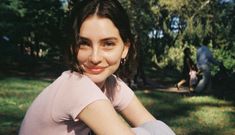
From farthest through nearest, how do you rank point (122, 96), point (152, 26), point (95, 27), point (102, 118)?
point (152, 26) < point (122, 96) < point (95, 27) < point (102, 118)

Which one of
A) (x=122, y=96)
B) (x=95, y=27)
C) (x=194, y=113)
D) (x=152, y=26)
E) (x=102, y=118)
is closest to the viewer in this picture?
(x=102, y=118)

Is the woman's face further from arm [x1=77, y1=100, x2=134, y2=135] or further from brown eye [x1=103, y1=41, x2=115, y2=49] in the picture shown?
arm [x1=77, y1=100, x2=134, y2=135]

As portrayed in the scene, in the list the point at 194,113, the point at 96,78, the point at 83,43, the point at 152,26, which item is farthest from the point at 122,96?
the point at 152,26

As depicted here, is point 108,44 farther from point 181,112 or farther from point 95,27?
point 181,112

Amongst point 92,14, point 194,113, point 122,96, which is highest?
point 92,14

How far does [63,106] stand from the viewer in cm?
187

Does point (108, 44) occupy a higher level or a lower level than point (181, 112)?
higher

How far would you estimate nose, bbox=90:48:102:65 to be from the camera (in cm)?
203

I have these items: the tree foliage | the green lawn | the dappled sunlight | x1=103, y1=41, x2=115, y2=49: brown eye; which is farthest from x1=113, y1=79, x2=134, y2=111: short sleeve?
the tree foliage

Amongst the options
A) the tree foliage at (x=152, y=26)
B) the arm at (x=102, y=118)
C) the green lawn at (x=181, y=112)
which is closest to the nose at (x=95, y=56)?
the arm at (x=102, y=118)

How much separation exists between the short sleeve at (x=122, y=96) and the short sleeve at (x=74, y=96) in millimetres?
599

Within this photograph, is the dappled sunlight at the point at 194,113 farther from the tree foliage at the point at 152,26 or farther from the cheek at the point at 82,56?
the tree foliage at the point at 152,26

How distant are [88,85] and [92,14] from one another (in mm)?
342

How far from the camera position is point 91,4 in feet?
6.71
